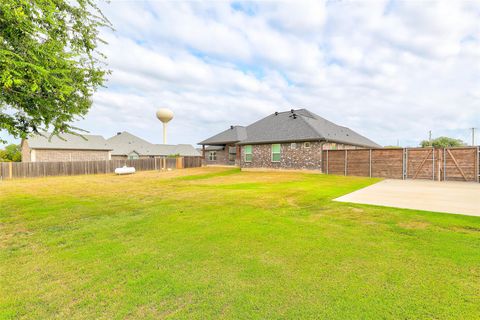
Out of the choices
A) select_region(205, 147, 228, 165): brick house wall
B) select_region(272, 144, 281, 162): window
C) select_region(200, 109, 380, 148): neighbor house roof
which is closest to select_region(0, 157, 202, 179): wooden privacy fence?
select_region(205, 147, 228, 165): brick house wall

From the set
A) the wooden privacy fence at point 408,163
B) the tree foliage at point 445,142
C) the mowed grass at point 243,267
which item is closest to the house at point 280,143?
the wooden privacy fence at point 408,163

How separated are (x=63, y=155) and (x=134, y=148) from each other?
13.2 m

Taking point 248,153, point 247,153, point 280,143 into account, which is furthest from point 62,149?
point 280,143

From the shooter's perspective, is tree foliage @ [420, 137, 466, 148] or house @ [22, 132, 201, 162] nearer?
Result: house @ [22, 132, 201, 162]

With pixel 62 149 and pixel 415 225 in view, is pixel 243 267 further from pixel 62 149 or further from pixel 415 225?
pixel 62 149

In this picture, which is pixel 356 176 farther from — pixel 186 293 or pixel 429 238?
pixel 186 293

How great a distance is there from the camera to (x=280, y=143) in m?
23.4

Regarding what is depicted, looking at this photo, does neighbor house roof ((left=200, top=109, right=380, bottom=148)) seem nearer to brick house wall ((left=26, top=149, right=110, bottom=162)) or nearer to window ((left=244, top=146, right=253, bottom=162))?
window ((left=244, top=146, right=253, bottom=162))

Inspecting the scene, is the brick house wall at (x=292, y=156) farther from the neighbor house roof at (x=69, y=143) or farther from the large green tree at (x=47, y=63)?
the neighbor house roof at (x=69, y=143)

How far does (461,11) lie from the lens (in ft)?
35.1

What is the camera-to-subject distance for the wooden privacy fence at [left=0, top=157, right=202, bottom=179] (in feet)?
71.4

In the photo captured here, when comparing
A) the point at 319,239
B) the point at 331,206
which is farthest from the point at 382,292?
the point at 331,206

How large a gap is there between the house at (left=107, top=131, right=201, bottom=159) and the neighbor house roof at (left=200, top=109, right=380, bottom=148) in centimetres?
2048

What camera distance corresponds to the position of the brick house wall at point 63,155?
31.4 meters
